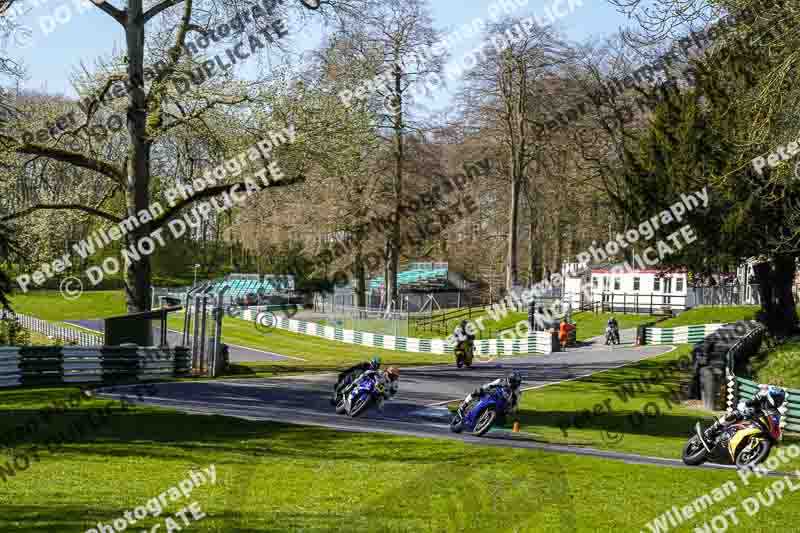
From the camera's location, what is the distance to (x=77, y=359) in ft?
66.1

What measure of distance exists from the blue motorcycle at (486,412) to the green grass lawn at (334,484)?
3.71ft

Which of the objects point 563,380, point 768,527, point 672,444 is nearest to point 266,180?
point 563,380

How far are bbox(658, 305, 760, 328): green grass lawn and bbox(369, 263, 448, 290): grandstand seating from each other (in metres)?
30.0

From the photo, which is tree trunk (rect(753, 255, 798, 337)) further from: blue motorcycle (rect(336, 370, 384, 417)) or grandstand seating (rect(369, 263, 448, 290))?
grandstand seating (rect(369, 263, 448, 290))

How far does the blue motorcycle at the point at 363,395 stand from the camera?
53.0 ft

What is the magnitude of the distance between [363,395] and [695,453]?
6.30 meters

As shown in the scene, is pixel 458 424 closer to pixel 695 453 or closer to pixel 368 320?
pixel 695 453

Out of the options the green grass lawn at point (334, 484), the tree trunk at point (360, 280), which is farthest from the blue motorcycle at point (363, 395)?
the tree trunk at point (360, 280)

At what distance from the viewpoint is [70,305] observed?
6294 cm

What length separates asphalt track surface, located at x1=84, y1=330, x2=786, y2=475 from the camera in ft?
47.8

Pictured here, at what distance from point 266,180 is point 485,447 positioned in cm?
1278

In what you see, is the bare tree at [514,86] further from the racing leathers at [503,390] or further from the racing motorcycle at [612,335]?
the racing leathers at [503,390]

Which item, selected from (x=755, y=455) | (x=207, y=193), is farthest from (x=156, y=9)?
(x=755, y=455)

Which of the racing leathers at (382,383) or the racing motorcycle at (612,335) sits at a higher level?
the racing motorcycle at (612,335)
